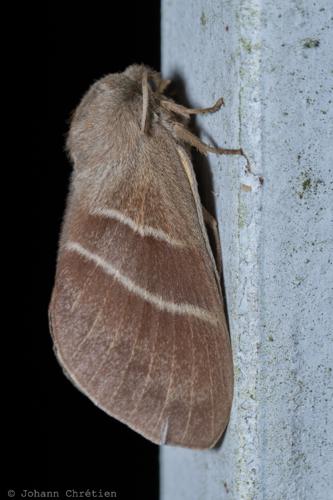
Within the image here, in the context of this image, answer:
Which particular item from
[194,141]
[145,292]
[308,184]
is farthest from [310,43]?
[145,292]

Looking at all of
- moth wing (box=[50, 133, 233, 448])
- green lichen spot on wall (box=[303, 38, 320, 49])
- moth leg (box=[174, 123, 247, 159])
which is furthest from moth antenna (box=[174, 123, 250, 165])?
Answer: green lichen spot on wall (box=[303, 38, 320, 49])

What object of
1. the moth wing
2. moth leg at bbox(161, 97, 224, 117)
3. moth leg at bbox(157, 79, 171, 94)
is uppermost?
moth leg at bbox(157, 79, 171, 94)

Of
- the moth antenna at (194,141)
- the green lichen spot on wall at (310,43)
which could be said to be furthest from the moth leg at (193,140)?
the green lichen spot on wall at (310,43)

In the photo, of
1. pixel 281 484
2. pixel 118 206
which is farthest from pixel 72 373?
pixel 281 484

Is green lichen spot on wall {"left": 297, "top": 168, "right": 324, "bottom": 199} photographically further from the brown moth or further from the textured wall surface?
the brown moth

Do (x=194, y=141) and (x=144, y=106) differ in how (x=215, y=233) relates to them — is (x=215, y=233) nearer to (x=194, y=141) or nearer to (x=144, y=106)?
(x=194, y=141)

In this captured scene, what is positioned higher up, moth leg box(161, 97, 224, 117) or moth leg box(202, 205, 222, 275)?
moth leg box(161, 97, 224, 117)

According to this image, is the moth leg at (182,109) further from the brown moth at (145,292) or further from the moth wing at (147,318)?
the moth wing at (147,318)
